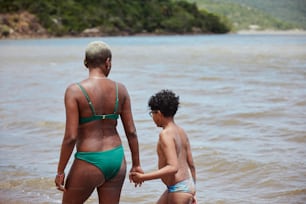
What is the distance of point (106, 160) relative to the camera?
3809 mm

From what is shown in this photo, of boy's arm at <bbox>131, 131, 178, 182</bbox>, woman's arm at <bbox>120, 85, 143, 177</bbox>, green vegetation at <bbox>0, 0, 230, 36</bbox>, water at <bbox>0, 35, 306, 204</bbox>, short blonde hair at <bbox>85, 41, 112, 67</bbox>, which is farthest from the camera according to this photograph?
green vegetation at <bbox>0, 0, 230, 36</bbox>

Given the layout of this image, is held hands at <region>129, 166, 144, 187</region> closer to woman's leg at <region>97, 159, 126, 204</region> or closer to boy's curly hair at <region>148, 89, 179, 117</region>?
woman's leg at <region>97, 159, 126, 204</region>

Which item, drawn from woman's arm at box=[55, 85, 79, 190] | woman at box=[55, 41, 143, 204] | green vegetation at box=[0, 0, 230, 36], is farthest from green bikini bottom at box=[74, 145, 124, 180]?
green vegetation at box=[0, 0, 230, 36]

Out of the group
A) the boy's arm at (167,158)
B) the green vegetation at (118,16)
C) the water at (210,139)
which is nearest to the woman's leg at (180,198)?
the boy's arm at (167,158)

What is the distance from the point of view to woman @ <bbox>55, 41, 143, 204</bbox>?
3768 mm

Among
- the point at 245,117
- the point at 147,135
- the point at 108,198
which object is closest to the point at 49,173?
the point at 147,135

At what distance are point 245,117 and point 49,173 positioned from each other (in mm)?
4959

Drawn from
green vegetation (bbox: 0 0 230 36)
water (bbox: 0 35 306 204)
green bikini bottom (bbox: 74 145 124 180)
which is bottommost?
green vegetation (bbox: 0 0 230 36)

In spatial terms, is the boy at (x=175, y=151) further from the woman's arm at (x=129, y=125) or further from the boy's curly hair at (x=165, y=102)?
the woman's arm at (x=129, y=125)

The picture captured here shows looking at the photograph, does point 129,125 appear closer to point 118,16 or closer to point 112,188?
point 112,188

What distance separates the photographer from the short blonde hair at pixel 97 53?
383 cm

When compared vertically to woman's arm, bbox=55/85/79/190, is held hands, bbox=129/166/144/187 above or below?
below

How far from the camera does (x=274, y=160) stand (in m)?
7.67

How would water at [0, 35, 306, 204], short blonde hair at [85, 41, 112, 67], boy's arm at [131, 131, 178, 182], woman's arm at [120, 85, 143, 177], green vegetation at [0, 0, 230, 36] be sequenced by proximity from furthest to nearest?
green vegetation at [0, 0, 230, 36]
water at [0, 35, 306, 204]
woman's arm at [120, 85, 143, 177]
short blonde hair at [85, 41, 112, 67]
boy's arm at [131, 131, 178, 182]
